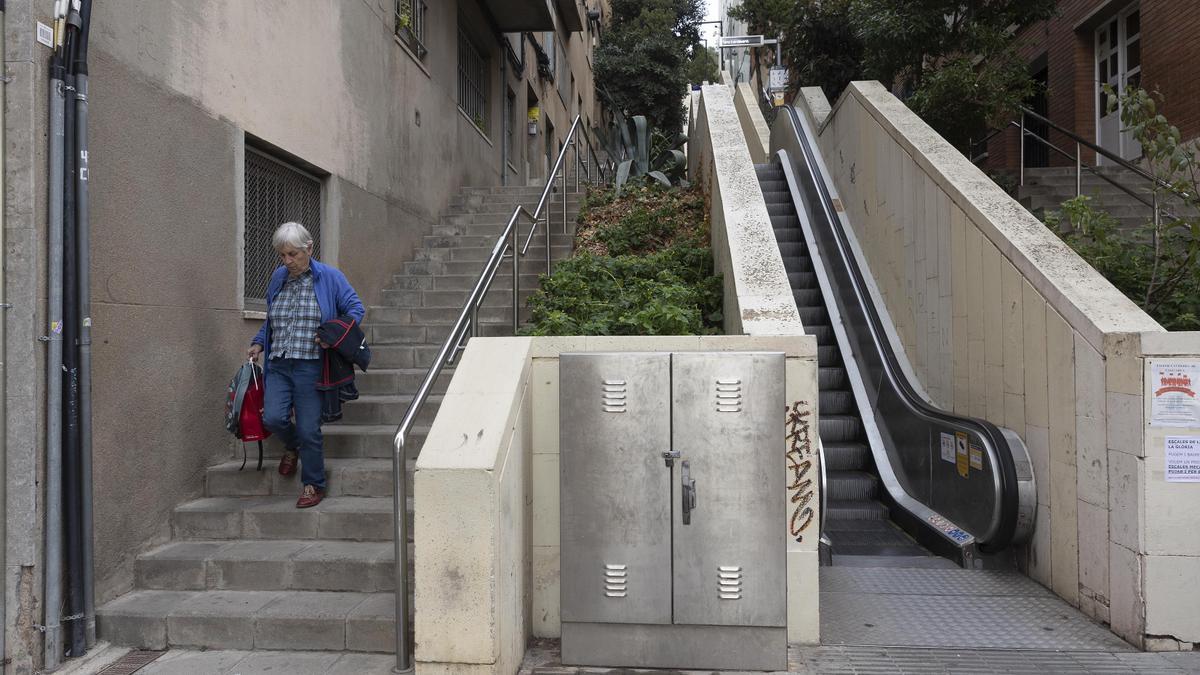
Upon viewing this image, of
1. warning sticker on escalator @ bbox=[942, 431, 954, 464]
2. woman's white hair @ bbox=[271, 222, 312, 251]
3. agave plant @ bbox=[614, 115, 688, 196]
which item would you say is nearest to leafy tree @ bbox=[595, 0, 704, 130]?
agave plant @ bbox=[614, 115, 688, 196]

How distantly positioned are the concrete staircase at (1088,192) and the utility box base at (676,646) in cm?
718

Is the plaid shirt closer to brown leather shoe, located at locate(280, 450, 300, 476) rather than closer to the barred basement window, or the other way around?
brown leather shoe, located at locate(280, 450, 300, 476)

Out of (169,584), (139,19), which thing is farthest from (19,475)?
(139,19)

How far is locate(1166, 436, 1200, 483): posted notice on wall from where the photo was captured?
349cm

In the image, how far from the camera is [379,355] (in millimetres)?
6012

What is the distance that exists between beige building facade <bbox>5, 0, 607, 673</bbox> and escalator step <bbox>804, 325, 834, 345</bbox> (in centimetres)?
431

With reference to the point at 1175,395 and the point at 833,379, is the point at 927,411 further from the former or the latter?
the point at 1175,395

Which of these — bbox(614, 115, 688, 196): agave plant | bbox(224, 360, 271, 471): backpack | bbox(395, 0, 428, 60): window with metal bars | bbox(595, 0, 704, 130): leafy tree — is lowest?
bbox(224, 360, 271, 471): backpack

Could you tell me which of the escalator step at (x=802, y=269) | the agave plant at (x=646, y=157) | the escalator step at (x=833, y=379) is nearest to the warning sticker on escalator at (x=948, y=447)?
the escalator step at (x=833, y=379)

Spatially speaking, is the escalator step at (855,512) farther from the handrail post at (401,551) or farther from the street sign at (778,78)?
the street sign at (778,78)

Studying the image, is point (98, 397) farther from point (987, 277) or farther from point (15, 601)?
point (987, 277)

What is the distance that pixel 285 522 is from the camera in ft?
14.2

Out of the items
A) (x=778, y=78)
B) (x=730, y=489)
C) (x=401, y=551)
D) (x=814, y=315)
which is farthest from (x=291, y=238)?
(x=778, y=78)

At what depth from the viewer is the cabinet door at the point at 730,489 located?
3.35 meters
